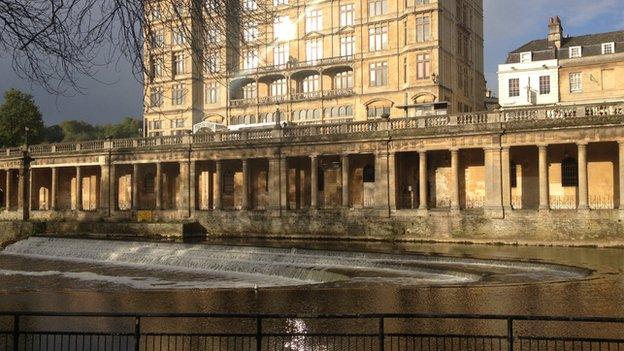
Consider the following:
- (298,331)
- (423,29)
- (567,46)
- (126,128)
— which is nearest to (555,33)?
(567,46)

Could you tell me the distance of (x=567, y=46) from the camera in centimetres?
5900

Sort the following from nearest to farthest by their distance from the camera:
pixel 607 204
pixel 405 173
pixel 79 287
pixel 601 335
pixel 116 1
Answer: pixel 116 1
pixel 601 335
pixel 79 287
pixel 607 204
pixel 405 173

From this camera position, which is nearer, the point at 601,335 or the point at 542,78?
the point at 601,335

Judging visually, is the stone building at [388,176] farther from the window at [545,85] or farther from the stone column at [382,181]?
the window at [545,85]

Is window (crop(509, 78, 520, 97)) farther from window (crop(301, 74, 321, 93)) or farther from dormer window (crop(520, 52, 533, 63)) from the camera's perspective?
window (crop(301, 74, 321, 93))

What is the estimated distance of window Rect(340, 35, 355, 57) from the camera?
62.7 m

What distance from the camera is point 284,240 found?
3931cm

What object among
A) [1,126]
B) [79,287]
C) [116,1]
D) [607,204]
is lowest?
[79,287]

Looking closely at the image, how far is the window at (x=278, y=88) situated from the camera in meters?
67.2

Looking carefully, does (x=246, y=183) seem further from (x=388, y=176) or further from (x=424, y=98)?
(x=424, y=98)

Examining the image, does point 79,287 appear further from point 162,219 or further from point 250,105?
point 250,105

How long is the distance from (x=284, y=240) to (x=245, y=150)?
901cm

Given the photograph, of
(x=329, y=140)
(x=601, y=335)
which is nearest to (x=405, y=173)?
(x=329, y=140)

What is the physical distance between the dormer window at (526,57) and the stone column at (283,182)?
29.3m
